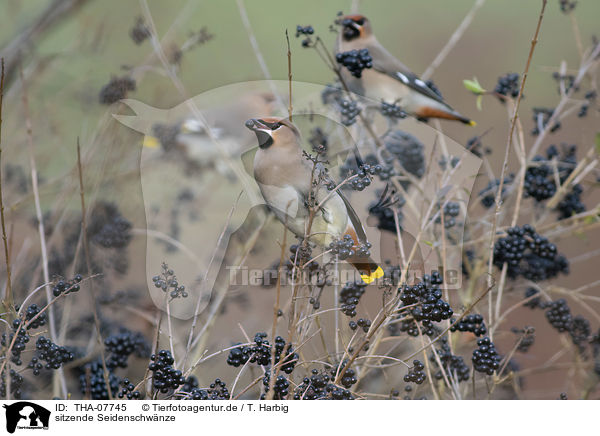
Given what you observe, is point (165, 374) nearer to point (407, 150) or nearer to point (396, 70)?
point (407, 150)

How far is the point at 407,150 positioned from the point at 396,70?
178 millimetres

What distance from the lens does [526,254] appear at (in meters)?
1.25

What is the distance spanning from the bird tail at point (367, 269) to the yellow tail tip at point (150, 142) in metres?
0.47

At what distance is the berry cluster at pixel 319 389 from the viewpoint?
3.04ft

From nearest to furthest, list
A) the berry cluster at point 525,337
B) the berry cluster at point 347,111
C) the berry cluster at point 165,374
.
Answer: the berry cluster at point 165,374 < the berry cluster at point 525,337 < the berry cluster at point 347,111

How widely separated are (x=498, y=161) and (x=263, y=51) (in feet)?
1.81

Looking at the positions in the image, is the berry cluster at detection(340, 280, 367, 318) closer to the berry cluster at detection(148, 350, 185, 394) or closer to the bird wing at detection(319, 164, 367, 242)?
the bird wing at detection(319, 164, 367, 242)

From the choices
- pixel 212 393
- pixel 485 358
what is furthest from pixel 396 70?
pixel 212 393

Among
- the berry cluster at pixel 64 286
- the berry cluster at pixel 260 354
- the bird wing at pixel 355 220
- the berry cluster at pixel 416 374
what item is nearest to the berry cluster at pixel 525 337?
Answer: the berry cluster at pixel 416 374

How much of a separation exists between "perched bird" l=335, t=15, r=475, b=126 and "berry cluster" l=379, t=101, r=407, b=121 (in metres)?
0.01

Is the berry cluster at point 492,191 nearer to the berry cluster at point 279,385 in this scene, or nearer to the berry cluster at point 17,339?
the berry cluster at point 279,385

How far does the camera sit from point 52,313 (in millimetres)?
1142

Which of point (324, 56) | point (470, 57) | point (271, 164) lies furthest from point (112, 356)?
point (470, 57)

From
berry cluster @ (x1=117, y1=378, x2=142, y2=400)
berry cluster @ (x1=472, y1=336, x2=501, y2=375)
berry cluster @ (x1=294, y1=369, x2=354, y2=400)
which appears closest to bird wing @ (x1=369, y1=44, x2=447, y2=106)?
berry cluster @ (x1=472, y1=336, x2=501, y2=375)
